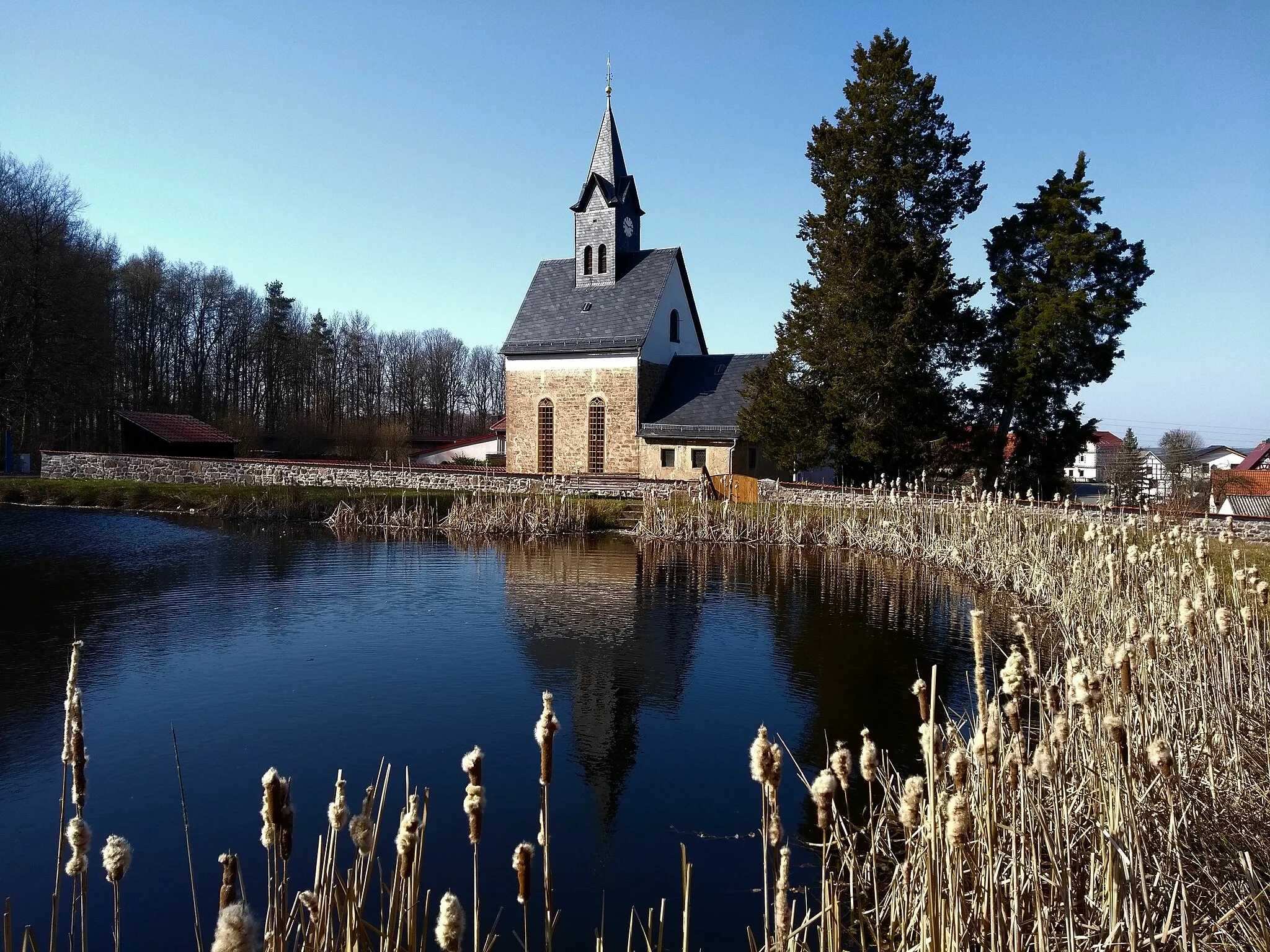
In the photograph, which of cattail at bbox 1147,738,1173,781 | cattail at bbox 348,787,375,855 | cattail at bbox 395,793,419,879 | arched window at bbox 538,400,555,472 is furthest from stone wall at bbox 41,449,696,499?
cattail at bbox 395,793,419,879

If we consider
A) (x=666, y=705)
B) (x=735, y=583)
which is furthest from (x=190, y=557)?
(x=666, y=705)

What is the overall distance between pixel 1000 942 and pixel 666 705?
483 centimetres

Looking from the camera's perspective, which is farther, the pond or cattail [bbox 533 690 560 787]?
the pond

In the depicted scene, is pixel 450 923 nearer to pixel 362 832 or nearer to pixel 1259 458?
pixel 362 832

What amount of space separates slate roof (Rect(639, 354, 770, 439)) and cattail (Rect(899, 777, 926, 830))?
74.9 feet

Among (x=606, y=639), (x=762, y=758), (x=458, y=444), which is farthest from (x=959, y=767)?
(x=458, y=444)

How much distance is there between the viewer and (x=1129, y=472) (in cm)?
3653

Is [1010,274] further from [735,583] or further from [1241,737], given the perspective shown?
[1241,737]

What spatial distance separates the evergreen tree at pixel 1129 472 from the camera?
31345mm

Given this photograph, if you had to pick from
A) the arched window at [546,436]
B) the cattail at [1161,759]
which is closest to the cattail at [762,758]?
the cattail at [1161,759]

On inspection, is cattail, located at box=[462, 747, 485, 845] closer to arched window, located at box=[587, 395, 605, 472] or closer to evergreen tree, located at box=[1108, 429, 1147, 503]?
arched window, located at box=[587, 395, 605, 472]

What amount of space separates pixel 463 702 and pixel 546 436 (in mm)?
23034

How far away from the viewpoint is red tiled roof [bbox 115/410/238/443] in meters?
29.7

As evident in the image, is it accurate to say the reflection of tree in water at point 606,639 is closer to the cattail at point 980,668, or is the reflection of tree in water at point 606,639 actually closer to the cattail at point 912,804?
the cattail at point 980,668
